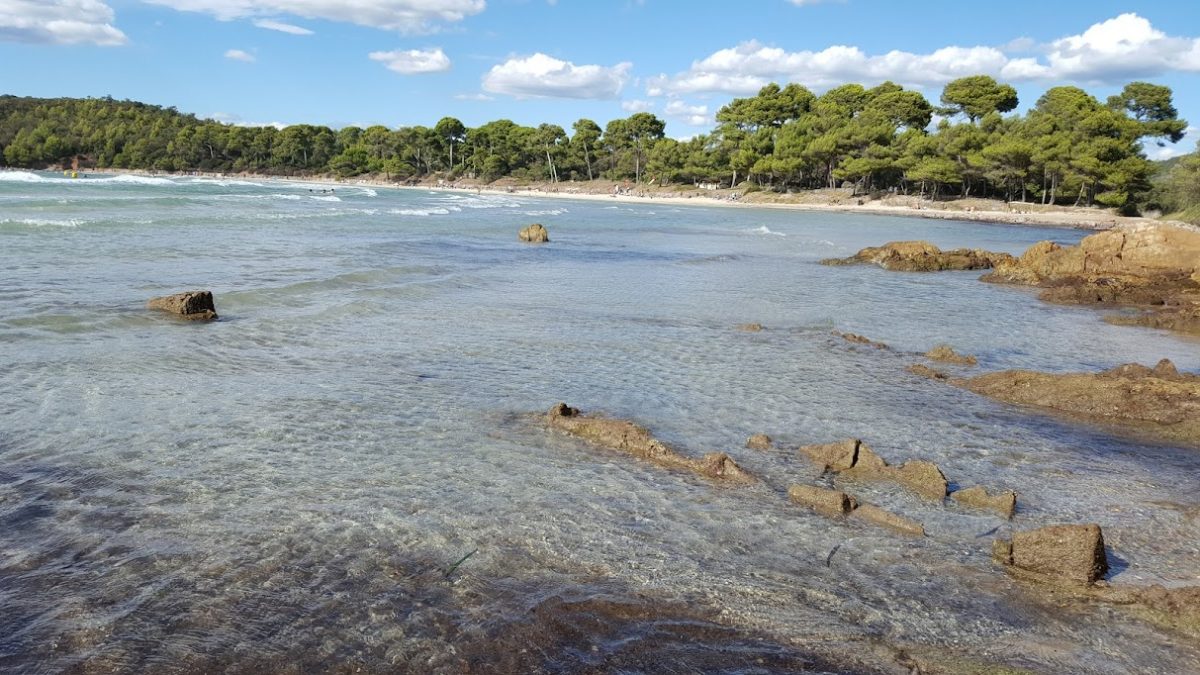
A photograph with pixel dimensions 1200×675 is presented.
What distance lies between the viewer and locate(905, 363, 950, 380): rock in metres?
10.3

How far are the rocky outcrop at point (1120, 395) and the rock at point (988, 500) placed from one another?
3.27m

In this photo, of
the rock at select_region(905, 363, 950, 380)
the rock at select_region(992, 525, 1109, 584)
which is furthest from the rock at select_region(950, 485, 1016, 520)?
the rock at select_region(905, 363, 950, 380)

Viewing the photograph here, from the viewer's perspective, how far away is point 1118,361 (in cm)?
1187

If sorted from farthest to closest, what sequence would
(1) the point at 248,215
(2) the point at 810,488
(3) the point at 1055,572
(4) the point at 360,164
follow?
(4) the point at 360,164 < (1) the point at 248,215 < (2) the point at 810,488 < (3) the point at 1055,572

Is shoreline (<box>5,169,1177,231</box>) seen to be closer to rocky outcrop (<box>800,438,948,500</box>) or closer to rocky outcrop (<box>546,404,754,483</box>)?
rocky outcrop (<box>800,438,948,500</box>)

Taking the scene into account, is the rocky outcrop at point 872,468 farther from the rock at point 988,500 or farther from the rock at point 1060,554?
the rock at point 1060,554

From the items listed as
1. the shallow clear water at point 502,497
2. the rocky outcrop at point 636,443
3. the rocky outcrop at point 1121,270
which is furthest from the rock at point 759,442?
the rocky outcrop at point 1121,270

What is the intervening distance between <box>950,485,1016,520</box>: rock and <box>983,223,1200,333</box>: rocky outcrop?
14337 millimetres

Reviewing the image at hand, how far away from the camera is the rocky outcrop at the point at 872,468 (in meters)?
6.25

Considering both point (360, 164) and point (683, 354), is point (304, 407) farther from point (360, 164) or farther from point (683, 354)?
point (360, 164)

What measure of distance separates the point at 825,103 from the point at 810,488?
11097cm

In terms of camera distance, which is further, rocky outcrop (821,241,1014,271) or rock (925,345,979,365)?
rocky outcrop (821,241,1014,271)

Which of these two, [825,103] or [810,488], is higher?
[825,103]

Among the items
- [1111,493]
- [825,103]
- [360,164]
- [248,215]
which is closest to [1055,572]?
[1111,493]
